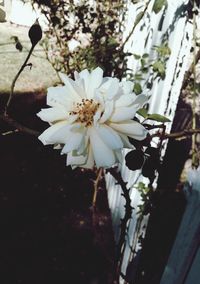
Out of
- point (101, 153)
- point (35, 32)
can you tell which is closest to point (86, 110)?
point (101, 153)

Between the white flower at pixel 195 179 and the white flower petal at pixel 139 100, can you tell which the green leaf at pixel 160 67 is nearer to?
the white flower at pixel 195 179

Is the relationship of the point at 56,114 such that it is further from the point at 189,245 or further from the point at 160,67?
the point at 160,67

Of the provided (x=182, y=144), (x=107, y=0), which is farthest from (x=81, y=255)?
(x=107, y=0)

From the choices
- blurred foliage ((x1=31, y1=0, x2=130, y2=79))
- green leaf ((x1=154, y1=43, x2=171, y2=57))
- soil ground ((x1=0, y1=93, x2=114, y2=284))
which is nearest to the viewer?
green leaf ((x1=154, y1=43, x2=171, y2=57))

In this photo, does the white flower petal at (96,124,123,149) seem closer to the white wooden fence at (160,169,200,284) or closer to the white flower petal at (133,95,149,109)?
the white flower petal at (133,95,149,109)

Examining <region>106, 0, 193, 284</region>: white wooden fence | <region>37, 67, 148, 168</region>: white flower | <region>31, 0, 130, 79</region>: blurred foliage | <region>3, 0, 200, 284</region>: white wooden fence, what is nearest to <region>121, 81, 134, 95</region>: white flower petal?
<region>37, 67, 148, 168</region>: white flower

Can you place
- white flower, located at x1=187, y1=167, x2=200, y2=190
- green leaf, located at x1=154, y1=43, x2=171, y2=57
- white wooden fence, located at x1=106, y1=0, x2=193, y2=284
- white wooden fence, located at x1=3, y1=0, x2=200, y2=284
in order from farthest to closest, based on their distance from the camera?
green leaf, located at x1=154, y1=43, x2=171, y2=57 < white wooden fence, located at x1=106, y1=0, x2=193, y2=284 < white wooden fence, located at x1=3, y1=0, x2=200, y2=284 < white flower, located at x1=187, y1=167, x2=200, y2=190

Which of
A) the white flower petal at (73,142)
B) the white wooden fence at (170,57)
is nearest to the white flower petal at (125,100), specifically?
the white flower petal at (73,142)
